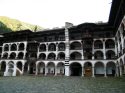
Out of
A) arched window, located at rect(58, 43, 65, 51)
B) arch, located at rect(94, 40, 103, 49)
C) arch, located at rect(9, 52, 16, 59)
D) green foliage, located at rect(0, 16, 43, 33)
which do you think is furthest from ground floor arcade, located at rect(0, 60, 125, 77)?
green foliage, located at rect(0, 16, 43, 33)

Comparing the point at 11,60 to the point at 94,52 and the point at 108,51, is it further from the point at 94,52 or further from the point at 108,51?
the point at 108,51

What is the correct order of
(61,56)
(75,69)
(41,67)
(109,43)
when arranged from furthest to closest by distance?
(41,67)
(61,56)
(75,69)
(109,43)

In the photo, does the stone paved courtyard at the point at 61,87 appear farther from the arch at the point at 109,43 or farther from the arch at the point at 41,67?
the arch at the point at 41,67

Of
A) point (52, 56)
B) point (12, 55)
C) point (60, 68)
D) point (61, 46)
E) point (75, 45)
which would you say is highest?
point (75, 45)

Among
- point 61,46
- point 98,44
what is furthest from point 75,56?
point 98,44

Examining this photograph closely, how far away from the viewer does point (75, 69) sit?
5147 centimetres

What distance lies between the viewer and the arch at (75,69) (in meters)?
A: 50.7

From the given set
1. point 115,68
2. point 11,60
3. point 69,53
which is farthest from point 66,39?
point 11,60

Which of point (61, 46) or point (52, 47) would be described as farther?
point (52, 47)

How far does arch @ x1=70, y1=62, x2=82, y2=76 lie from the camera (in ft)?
166

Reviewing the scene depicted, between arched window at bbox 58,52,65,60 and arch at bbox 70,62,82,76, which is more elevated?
arched window at bbox 58,52,65,60

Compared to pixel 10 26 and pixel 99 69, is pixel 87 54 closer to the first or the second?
pixel 99 69

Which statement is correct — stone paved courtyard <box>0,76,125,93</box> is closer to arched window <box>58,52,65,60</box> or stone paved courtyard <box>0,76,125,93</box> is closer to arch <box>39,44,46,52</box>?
arched window <box>58,52,65,60</box>

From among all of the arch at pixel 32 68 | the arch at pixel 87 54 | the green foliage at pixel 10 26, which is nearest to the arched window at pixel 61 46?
the arch at pixel 87 54
